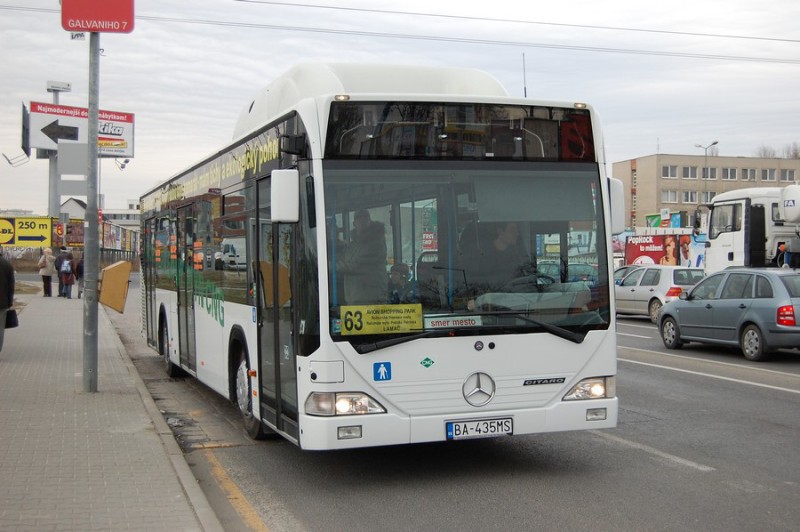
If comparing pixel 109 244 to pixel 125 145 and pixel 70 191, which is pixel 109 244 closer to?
pixel 125 145

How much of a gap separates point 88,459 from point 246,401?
1.69 meters

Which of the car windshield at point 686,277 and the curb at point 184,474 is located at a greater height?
the car windshield at point 686,277

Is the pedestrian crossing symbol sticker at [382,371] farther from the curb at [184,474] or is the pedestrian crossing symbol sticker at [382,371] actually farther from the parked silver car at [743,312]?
the parked silver car at [743,312]

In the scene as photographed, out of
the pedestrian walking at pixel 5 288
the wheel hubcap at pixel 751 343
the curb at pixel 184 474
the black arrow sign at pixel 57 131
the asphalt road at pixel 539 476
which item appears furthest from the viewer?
the black arrow sign at pixel 57 131

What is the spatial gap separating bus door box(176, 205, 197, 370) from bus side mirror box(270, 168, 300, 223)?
4.88m

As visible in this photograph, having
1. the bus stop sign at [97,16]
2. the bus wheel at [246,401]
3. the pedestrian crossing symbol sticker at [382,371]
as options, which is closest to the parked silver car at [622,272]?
the bus stop sign at [97,16]

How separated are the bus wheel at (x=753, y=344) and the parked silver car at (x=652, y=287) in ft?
28.7

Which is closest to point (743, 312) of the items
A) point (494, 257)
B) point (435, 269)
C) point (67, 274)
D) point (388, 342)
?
point (494, 257)

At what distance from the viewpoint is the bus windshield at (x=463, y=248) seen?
6703 millimetres

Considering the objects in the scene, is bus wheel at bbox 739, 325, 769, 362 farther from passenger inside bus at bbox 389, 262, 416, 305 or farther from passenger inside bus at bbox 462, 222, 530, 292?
passenger inside bus at bbox 389, 262, 416, 305

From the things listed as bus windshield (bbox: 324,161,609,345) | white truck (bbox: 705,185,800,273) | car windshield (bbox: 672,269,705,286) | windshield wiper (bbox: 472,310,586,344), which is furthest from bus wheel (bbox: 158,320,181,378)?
car windshield (bbox: 672,269,705,286)

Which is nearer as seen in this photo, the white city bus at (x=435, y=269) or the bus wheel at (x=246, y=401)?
the white city bus at (x=435, y=269)

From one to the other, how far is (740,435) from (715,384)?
3.80 metres

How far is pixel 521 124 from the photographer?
727cm
